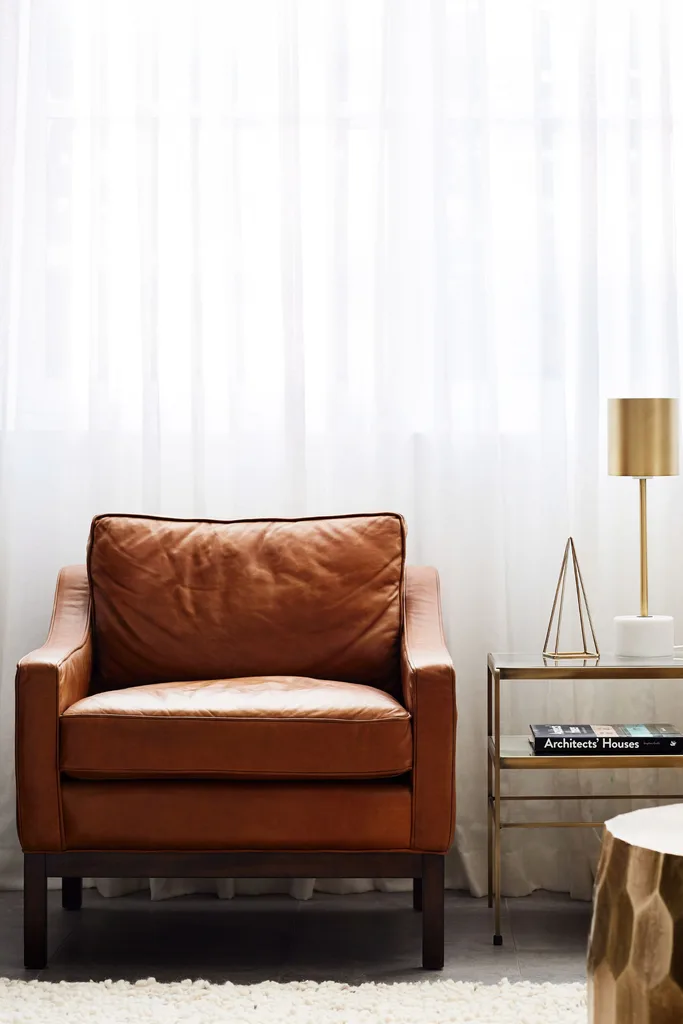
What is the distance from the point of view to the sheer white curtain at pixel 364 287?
125 inches

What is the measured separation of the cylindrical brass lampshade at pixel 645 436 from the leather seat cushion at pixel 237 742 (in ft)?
2.88

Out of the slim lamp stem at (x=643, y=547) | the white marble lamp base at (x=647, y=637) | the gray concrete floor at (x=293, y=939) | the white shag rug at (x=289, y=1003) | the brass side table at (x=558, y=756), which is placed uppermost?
the slim lamp stem at (x=643, y=547)

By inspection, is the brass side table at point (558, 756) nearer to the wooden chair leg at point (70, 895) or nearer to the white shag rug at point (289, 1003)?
the white shag rug at point (289, 1003)

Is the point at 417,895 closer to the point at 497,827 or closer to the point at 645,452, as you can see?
the point at 497,827

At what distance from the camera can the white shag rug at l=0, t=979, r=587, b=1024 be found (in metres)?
2.23

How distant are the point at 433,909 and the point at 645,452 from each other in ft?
3.90

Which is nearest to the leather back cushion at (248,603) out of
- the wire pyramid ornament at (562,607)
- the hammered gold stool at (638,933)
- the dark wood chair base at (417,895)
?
the wire pyramid ornament at (562,607)

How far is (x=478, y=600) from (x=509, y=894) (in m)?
0.79

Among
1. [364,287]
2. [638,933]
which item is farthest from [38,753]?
[364,287]

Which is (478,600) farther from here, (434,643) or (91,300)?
(91,300)

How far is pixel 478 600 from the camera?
3217 mm

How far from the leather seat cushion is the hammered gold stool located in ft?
3.00

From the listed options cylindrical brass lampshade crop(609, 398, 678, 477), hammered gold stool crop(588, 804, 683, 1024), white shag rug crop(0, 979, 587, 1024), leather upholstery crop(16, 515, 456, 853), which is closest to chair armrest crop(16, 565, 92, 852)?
leather upholstery crop(16, 515, 456, 853)

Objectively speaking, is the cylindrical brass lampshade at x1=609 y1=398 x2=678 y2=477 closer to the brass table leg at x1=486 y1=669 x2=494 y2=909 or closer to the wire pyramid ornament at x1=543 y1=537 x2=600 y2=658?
the wire pyramid ornament at x1=543 y1=537 x2=600 y2=658
